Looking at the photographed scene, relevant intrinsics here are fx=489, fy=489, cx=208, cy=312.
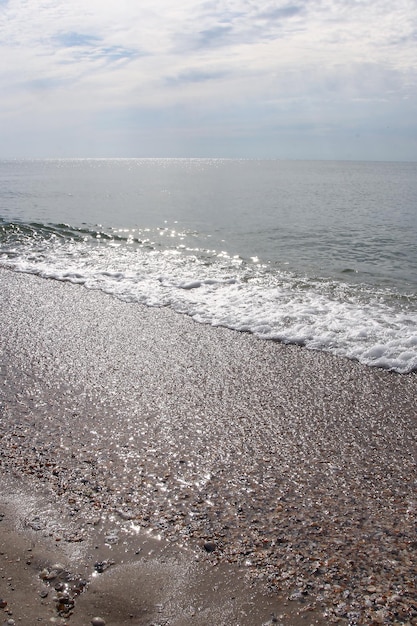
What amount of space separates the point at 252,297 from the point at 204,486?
5775 millimetres

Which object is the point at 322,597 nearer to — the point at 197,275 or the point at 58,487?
the point at 58,487

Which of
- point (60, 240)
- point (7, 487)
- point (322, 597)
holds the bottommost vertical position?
point (322, 597)

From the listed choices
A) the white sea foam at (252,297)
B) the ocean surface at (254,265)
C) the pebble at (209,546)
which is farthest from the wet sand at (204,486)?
the ocean surface at (254,265)

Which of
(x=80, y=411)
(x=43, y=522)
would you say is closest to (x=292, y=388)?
(x=80, y=411)

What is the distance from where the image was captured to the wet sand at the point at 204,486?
277 cm

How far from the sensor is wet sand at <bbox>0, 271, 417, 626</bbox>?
9.08 feet

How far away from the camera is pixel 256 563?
301 centimetres

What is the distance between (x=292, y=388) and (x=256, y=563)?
2650 millimetres

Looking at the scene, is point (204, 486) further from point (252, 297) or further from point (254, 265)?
point (254, 265)

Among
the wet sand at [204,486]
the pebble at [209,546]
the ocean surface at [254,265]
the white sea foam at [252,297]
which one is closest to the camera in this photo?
the wet sand at [204,486]

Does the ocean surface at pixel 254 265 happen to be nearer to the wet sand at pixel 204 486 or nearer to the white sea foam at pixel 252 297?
the white sea foam at pixel 252 297

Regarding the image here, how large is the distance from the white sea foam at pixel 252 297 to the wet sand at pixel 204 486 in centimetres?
77

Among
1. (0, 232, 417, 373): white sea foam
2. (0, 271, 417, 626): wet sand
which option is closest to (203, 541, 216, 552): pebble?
(0, 271, 417, 626): wet sand

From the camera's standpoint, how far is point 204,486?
12.2 feet
